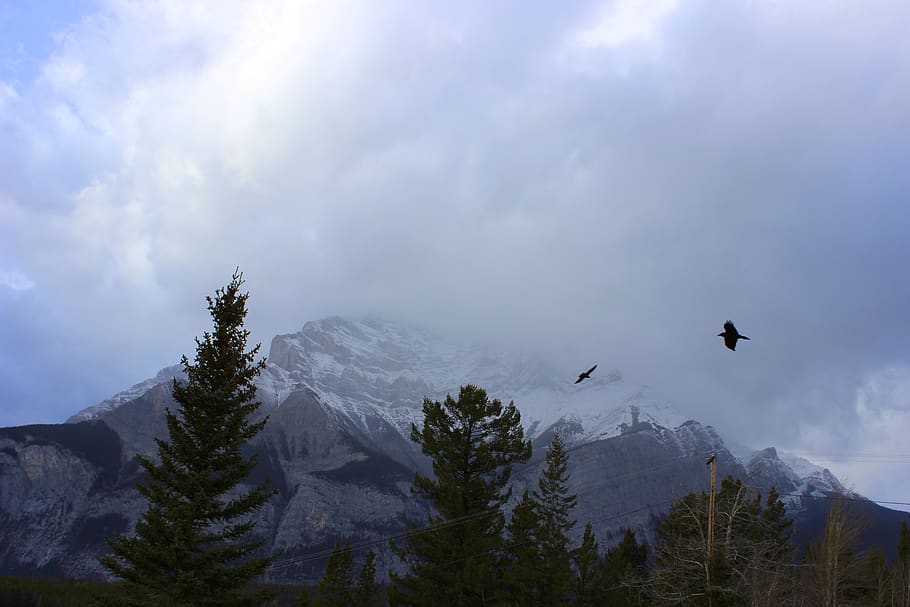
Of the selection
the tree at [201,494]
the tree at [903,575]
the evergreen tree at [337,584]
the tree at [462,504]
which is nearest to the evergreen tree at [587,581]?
the tree at [462,504]

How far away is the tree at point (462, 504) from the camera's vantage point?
30058mm

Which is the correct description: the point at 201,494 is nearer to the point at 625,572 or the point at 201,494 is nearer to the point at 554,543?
the point at 625,572

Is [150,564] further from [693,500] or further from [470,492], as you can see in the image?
[693,500]

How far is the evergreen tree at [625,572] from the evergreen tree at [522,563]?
435 cm

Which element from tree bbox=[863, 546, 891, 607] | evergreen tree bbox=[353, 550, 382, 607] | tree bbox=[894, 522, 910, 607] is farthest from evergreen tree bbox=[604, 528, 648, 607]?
evergreen tree bbox=[353, 550, 382, 607]

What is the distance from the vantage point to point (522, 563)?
3281 centimetres

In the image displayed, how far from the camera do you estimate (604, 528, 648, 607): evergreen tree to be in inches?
1430

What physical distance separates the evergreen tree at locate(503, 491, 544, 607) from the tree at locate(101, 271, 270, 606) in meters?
13.6

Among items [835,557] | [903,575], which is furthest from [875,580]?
[835,557]

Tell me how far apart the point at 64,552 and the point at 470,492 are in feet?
651

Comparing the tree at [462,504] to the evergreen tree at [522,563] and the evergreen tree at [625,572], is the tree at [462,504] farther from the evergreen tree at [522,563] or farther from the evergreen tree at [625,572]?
the evergreen tree at [625,572]

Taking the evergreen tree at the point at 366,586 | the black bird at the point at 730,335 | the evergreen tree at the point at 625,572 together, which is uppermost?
the black bird at the point at 730,335

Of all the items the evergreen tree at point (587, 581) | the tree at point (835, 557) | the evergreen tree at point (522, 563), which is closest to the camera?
the evergreen tree at point (522, 563)

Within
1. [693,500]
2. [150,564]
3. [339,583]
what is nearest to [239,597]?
[150,564]
